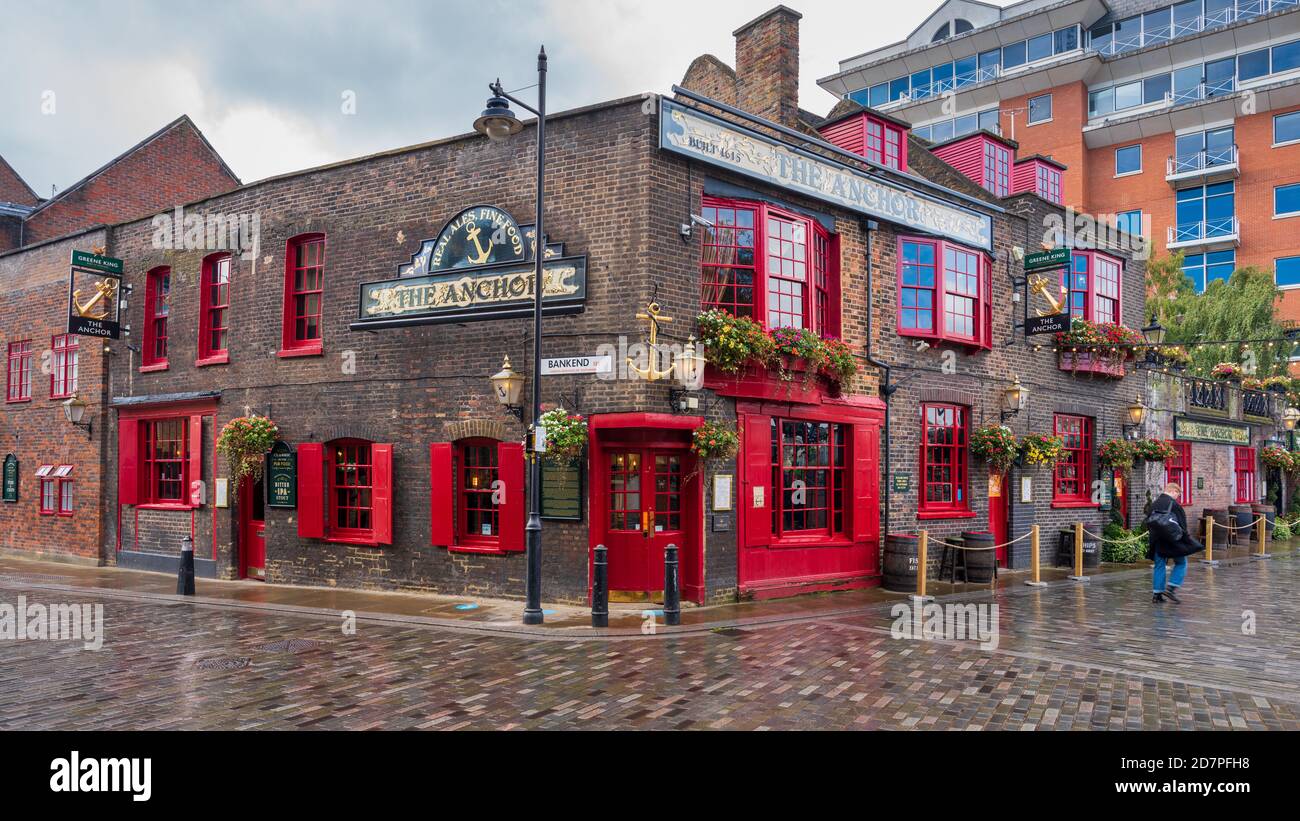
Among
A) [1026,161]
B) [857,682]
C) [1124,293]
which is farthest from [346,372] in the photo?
[1124,293]

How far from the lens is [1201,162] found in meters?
36.7

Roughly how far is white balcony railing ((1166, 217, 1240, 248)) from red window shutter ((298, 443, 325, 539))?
128ft

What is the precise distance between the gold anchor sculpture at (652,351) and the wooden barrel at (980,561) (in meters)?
6.97

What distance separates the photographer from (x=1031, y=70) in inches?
1566

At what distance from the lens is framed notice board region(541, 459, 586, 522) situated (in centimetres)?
1149

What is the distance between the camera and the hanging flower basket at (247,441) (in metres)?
14.2

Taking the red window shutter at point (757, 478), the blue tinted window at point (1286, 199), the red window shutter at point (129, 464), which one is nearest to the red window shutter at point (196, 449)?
the red window shutter at point (129, 464)

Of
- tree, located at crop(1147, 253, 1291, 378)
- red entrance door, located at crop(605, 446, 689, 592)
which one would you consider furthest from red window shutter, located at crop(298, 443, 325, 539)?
tree, located at crop(1147, 253, 1291, 378)

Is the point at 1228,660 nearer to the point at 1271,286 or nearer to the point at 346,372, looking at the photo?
the point at 346,372

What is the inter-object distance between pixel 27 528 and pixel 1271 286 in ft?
125

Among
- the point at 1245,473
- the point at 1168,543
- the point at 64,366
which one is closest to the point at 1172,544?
the point at 1168,543

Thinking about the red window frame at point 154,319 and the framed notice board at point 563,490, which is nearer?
the framed notice board at point 563,490

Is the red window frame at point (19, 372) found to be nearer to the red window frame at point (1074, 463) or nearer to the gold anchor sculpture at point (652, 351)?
the gold anchor sculpture at point (652, 351)

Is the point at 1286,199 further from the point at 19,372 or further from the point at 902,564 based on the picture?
the point at 19,372
